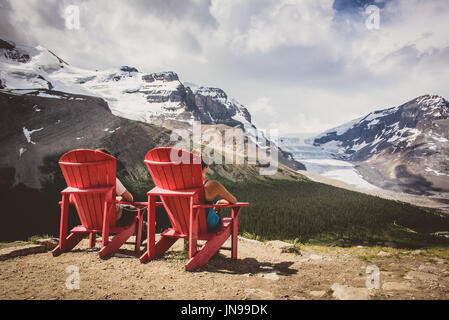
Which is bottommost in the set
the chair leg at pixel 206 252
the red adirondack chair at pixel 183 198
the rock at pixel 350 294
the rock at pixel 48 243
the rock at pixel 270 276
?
the rock at pixel 48 243

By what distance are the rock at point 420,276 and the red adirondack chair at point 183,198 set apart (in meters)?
3.14

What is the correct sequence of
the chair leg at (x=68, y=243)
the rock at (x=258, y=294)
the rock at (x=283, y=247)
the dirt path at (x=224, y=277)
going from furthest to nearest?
1. the rock at (x=283, y=247)
2. the chair leg at (x=68, y=243)
3. the dirt path at (x=224, y=277)
4. the rock at (x=258, y=294)

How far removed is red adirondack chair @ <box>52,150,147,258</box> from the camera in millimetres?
5426

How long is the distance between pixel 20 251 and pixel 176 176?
13.4ft

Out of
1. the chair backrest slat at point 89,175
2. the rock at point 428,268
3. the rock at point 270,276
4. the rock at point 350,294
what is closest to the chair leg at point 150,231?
the chair backrest slat at point 89,175

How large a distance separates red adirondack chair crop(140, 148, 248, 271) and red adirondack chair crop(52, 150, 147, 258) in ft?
3.45

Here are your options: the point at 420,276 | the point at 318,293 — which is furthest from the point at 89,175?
the point at 420,276

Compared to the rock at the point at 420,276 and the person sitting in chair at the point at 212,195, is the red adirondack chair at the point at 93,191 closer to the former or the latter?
the person sitting in chair at the point at 212,195

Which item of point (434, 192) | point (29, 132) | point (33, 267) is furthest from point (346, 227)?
point (434, 192)

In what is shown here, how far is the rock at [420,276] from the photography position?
3.88m

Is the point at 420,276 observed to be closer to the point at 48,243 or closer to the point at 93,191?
the point at 93,191

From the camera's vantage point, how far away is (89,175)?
5523mm

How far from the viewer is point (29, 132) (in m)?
34.8

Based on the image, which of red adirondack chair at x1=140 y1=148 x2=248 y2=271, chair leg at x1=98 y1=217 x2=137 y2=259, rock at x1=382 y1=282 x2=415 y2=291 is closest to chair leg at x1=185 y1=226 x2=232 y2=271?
red adirondack chair at x1=140 y1=148 x2=248 y2=271
